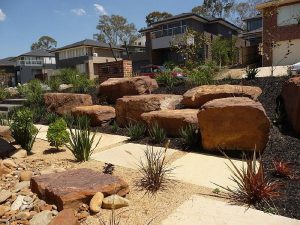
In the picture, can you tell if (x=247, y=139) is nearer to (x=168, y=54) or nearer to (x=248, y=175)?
(x=248, y=175)

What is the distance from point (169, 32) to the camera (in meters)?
39.0

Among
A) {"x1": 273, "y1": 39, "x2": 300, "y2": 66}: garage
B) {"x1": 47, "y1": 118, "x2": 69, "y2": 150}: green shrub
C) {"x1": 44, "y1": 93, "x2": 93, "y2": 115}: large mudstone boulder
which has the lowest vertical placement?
{"x1": 47, "y1": 118, "x2": 69, "y2": 150}: green shrub

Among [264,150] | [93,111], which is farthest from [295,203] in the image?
[93,111]

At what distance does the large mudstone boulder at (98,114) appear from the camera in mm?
8422

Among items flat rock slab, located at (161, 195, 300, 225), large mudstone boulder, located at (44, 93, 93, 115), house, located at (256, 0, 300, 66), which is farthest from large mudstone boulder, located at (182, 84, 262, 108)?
house, located at (256, 0, 300, 66)

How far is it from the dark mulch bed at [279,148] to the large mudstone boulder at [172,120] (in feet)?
0.83

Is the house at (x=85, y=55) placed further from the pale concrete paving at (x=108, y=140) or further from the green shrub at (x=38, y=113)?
the pale concrete paving at (x=108, y=140)

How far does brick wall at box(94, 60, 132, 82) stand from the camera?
13.2 meters

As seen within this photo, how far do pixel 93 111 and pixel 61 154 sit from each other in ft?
8.89

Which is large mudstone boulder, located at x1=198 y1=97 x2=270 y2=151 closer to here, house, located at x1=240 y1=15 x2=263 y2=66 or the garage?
house, located at x1=240 y1=15 x2=263 y2=66

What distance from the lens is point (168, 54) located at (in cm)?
4109

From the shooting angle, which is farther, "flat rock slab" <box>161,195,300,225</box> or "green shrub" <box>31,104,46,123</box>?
"green shrub" <box>31,104,46,123</box>

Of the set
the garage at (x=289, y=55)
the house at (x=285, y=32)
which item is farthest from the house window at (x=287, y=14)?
the garage at (x=289, y=55)

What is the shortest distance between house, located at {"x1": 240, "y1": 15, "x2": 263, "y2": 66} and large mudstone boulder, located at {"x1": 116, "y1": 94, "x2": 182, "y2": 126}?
1498cm
